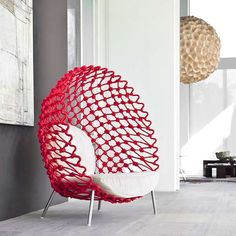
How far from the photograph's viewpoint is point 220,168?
10242 mm

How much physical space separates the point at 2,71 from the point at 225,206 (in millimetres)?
2192

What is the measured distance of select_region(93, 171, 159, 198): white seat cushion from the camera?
4258 mm

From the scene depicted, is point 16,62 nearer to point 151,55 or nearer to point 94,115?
point 94,115

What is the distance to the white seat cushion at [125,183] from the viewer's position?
426 centimetres

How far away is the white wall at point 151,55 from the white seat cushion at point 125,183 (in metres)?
2.68

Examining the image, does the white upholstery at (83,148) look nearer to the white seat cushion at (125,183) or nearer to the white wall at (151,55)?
the white seat cushion at (125,183)

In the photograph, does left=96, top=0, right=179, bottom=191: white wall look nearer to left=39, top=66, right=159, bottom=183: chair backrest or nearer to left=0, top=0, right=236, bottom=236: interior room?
left=0, top=0, right=236, bottom=236: interior room

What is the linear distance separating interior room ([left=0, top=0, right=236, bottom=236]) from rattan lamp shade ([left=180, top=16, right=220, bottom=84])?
0.01m

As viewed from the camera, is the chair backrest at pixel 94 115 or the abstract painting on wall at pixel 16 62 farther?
the chair backrest at pixel 94 115

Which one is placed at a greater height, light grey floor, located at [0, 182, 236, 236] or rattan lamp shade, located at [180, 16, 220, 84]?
rattan lamp shade, located at [180, 16, 220, 84]

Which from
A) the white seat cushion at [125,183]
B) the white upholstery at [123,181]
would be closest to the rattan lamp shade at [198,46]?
the white upholstery at [123,181]

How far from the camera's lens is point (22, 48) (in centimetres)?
484

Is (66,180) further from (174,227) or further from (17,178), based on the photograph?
(174,227)

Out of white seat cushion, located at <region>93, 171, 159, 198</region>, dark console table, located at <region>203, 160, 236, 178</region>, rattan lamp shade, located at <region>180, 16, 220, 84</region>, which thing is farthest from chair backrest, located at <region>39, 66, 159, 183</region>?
dark console table, located at <region>203, 160, 236, 178</region>
